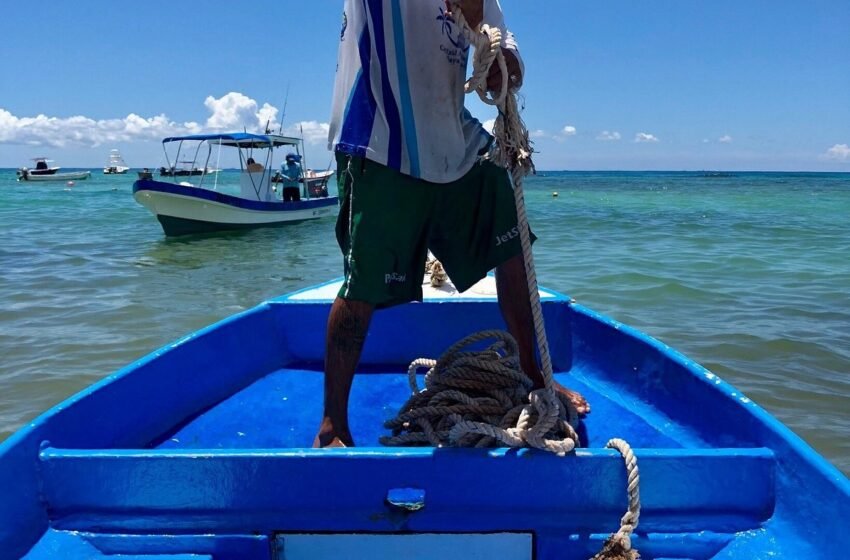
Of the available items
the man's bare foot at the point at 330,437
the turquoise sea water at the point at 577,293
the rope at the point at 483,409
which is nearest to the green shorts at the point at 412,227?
the rope at the point at 483,409

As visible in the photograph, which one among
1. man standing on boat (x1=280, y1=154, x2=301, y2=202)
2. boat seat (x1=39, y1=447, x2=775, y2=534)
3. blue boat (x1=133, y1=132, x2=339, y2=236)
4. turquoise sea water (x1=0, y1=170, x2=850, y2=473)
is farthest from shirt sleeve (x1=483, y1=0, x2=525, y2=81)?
man standing on boat (x1=280, y1=154, x2=301, y2=202)

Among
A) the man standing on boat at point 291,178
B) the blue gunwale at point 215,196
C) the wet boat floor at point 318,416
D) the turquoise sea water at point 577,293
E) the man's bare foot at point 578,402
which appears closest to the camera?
the wet boat floor at point 318,416

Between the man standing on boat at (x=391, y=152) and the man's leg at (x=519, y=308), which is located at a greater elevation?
the man standing on boat at (x=391, y=152)

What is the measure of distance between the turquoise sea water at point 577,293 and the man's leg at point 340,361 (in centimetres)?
313

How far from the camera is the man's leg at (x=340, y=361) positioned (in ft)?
7.25

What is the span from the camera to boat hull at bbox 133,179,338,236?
Answer: 51.6 ft

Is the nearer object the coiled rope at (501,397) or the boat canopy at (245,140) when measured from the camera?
the coiled rope at (501,397)

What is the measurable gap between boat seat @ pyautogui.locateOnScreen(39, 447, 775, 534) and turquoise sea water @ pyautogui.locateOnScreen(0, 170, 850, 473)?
2576mm

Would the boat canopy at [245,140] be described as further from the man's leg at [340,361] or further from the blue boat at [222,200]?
the man's leg at [340,361]

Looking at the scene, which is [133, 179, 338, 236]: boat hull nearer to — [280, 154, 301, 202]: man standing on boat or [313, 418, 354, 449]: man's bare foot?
[280, 154, 301, 202]: man standing on boat

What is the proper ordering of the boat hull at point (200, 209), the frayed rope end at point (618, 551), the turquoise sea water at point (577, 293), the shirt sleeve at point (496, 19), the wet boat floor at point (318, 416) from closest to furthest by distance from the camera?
the frayed rope end at point (618, 551), the shirt sleeve at point (496, 19), the wet boat floor at point (318, 416), the turquoise sea water at point (577, 293), the boat hull at point (200, 209)

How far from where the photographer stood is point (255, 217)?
18078 millimetres

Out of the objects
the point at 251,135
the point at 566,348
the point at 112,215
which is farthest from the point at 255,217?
the point at 566,348

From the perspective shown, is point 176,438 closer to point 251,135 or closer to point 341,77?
point 341,77
